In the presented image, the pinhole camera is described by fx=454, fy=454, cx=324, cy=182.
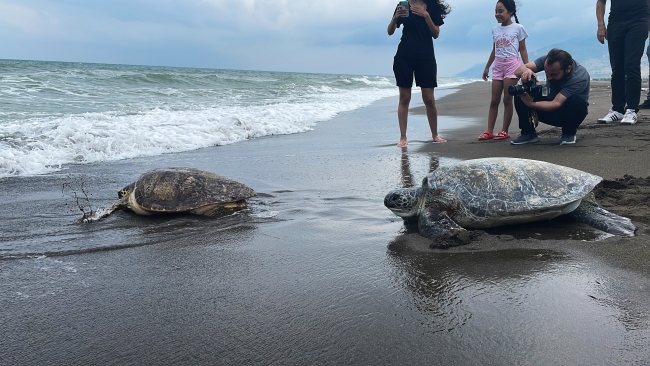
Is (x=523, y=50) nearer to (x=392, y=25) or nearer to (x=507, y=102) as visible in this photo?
(x=507, y=102)

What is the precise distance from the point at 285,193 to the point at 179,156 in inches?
125

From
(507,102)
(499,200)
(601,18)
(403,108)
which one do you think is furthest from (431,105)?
(499,200)

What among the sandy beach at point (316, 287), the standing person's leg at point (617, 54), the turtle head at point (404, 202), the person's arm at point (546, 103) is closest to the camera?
the sandy beach at point (316, 287)

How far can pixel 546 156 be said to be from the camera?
16.7ft

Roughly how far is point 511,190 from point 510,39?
3740 mm

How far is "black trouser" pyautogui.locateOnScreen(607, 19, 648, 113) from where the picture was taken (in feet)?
20.9

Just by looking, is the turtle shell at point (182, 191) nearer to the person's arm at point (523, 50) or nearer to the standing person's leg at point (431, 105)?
the standing person's leg at point (431, 105)

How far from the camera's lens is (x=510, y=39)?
19.8 feet

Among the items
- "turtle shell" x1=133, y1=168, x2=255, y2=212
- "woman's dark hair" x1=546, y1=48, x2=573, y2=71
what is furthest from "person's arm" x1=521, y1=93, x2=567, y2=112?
"turtle shell" x1=133, y1=168, x2=255, y2=212

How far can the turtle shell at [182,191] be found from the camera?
3.97 m

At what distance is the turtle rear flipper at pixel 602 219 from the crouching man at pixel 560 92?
2364 mm

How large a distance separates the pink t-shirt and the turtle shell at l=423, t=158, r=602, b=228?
130 inches

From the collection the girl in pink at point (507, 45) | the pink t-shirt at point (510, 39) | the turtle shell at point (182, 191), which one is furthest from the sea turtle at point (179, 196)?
the pink t-shirt at point (510, 39)

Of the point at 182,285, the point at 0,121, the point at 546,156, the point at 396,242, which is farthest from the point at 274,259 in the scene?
the point at 0,121
